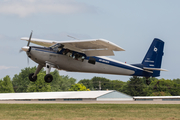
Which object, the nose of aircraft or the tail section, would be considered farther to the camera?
the tail section

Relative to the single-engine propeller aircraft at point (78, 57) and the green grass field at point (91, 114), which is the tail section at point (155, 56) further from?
the green grass field at point (91, 114)

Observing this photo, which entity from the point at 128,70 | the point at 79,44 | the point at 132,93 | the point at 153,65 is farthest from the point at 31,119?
the point at 132,93

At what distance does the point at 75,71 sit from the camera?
25.2 metres

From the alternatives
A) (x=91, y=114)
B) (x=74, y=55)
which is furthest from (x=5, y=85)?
(x=91, y=114)

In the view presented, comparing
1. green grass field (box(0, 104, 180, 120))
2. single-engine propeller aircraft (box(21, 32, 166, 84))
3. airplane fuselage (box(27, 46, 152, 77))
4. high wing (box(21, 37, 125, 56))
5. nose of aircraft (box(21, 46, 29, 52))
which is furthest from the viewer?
airplane fuselage (box(27, 46, 152, 77))

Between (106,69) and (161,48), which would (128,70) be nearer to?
(106,69)

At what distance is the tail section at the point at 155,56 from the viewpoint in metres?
29.1

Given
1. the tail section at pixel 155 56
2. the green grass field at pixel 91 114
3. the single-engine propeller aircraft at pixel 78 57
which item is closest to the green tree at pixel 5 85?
the green grass field at pixel 91 114

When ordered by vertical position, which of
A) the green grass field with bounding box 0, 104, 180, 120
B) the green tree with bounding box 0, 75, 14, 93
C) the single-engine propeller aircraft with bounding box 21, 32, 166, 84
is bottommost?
the green grass field with bounding box 0, 104, 180, 120

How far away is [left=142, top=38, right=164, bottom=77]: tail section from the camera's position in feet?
95.5

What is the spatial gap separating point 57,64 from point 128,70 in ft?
23.7

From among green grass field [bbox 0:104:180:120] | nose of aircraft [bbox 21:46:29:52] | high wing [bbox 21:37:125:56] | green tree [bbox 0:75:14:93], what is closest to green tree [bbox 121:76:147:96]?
green tree [bbox 0:75:14:93]

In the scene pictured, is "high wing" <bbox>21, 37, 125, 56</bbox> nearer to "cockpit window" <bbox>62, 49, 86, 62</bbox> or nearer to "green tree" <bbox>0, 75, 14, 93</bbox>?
"cockpit window" <bbox>62, 49, 86, 62</bbox>

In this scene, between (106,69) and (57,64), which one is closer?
(57,64)
